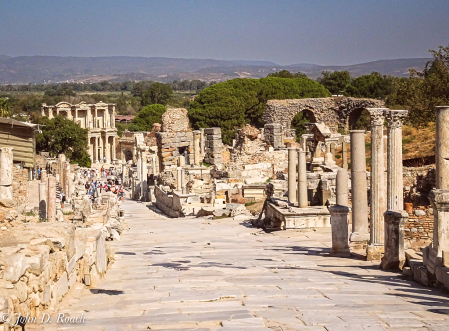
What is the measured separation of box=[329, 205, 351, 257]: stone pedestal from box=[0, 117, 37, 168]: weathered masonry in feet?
51.0

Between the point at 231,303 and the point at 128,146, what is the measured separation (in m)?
76.8

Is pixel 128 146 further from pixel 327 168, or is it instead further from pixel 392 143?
pixel 392 143

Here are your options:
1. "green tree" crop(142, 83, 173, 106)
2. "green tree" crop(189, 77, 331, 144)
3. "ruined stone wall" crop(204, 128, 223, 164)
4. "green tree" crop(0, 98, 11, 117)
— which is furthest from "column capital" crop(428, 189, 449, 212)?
"green tree" crop(142, 83, 173, 106)

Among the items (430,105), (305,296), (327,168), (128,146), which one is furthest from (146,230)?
(128,146)

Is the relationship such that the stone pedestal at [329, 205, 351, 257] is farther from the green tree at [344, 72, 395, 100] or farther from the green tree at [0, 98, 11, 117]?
the green tree at [344, 72, 395, 100]

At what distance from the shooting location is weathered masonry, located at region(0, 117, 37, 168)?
77.2 ft

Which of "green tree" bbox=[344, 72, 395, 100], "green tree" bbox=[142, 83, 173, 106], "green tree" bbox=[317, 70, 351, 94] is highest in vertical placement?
"green tree" bbox=[142, 83, 173, 106]

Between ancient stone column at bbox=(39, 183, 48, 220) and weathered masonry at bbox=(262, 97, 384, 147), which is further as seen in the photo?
weathered masonry at bbox=(262, 97, 384, 147)

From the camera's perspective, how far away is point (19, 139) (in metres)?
24.5

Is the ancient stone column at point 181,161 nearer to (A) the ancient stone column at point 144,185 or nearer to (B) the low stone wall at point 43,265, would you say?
(A) the ancient stone column at point 144,185

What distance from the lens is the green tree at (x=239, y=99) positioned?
5591cm

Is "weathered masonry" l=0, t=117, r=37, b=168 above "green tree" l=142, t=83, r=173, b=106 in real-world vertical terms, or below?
below

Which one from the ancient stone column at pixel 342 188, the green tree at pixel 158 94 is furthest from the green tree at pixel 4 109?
the green tree at pixel 158 94

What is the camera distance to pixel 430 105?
84.2 feet
